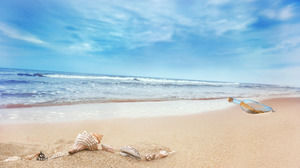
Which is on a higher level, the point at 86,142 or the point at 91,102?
the point at 86,142

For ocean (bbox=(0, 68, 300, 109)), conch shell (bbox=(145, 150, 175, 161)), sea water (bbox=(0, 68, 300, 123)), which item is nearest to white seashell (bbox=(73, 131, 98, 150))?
conch shell (bbox=(145, 150, 175, 161))

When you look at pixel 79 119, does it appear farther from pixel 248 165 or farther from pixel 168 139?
pixel 248 165

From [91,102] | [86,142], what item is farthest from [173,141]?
[91,102]

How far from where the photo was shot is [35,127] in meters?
3.23

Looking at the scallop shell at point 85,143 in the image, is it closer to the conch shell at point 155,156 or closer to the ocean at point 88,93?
the conch shell at point 155,156

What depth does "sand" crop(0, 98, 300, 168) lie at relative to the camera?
1842 millimetres

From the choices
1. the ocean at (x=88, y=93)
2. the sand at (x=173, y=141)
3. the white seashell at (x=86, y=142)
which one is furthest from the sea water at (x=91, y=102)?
the white seashell at (x=86, y=142)

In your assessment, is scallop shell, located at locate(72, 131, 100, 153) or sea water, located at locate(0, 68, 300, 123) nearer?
scallop shell, located at locate(72, 131, 100, 153)

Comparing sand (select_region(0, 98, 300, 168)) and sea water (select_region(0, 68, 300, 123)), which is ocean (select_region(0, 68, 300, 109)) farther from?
sand (select_region(0, 98, 300, 168))

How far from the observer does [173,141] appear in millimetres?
2664

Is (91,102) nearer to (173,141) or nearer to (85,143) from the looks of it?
(173,141)

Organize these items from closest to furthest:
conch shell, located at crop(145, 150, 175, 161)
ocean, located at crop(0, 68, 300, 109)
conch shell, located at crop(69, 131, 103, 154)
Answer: conch shell, located at crop(69, 131, 103, 154) < conch shell, located at crop(145, 150, 175, 161) < ocean, located at crop(0, 68, 300, 109)

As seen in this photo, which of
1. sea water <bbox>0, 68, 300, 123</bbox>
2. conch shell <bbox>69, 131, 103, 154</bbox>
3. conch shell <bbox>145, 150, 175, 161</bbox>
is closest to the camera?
conch shell <bbox>69, 131, 103, 154</bbox>

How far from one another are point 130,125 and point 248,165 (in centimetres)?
232
